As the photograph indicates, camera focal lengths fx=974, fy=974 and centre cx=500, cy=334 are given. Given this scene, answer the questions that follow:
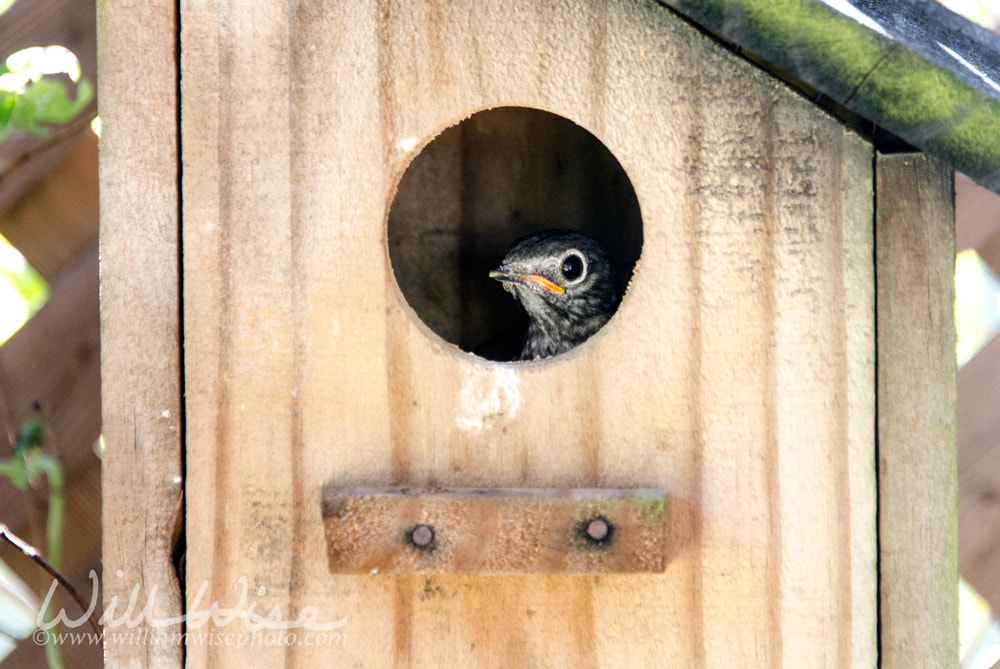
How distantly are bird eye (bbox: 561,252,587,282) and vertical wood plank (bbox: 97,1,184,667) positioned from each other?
0.84 metres

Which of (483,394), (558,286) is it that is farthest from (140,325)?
(558,286)

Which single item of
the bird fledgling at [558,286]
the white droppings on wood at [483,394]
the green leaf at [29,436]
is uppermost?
the bird fledgling at [558,286]

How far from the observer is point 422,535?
42.6 inches

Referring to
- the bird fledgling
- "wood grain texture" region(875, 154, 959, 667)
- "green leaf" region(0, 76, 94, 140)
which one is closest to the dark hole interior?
the bird fledgling

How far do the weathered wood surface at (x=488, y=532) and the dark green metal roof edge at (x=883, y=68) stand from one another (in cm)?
48

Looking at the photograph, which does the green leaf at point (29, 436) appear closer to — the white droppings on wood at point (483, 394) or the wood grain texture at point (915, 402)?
the white droppings on wood at point (483, 394)

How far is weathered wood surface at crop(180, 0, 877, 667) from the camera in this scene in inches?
44.8

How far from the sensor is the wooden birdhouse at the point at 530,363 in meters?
1.14

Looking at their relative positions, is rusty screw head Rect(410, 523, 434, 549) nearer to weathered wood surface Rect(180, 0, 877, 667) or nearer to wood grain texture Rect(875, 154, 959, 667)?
weathered wood surface Rect(180, 0, 877, 667)

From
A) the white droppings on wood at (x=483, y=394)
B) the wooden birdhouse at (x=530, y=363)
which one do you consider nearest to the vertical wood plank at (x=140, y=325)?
the wooden birdhouse at (x=530, y=363)

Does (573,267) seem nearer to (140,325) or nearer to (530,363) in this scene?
(530,363)

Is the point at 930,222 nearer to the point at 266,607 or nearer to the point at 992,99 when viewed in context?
the point at 992,99

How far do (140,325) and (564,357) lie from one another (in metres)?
0.51

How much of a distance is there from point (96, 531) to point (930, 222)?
63.6 inches
